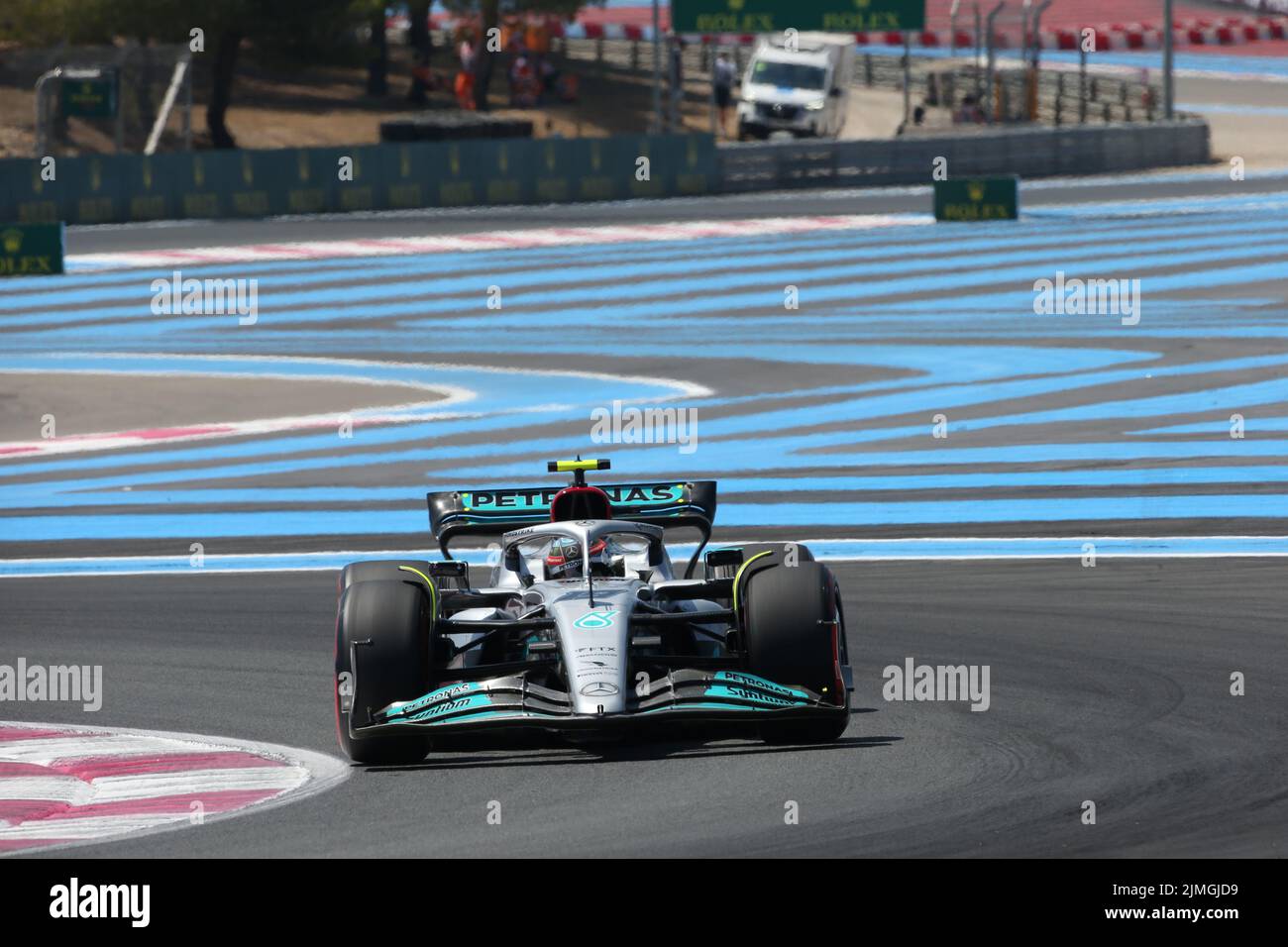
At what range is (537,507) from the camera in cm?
1068

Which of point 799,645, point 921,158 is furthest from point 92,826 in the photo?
point 921,158

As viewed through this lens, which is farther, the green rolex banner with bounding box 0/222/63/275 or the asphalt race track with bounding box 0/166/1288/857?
the green rolex banner with bounding box 0/222/63/275

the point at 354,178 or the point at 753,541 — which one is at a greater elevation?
the point at 354,178

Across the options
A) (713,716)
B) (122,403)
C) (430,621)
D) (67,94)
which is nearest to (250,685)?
(430,621)

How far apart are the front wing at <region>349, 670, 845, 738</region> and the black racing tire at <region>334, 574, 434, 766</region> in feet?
0.27

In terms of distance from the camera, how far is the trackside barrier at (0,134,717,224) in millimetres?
35469

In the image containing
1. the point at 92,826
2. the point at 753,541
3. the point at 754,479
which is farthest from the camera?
the point at 754,479

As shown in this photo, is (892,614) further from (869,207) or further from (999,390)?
(869,207)

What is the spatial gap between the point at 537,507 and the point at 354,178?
91.3 ft

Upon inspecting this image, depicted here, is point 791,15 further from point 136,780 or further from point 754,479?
point 136,780

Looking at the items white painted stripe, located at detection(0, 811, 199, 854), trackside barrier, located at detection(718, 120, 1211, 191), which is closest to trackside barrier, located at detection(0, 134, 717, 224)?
trackside barrier, located at detection(718, 120, 1211, 191)

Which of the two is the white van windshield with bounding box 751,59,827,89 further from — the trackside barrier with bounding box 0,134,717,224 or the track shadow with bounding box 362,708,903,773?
the track shadow with bounding box 362,708,903,773

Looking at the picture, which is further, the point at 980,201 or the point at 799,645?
the point at 980,201

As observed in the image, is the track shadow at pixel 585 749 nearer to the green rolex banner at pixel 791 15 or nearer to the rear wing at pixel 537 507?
the rear wing at pixel 537 507
